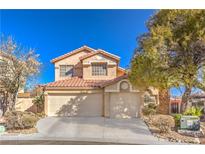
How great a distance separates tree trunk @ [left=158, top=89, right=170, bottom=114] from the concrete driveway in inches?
39.0

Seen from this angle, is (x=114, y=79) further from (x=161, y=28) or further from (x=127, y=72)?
(x=161, y=28)

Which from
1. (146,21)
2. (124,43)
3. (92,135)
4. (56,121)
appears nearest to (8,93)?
(56,121)

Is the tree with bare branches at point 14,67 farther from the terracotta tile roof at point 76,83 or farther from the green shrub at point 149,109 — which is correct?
the green shrub at point 149,109

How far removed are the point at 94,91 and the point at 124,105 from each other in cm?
152

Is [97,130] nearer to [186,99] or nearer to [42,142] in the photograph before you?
[42,142]

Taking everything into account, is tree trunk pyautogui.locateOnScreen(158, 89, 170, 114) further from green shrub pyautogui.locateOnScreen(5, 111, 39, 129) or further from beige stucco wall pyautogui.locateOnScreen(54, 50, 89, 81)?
green shrub pyautogui.locateOnScreen(5, 111, 39, 129)

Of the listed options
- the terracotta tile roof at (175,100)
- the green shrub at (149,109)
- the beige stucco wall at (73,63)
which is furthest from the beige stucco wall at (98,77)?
the terracotta tile roof at (175,100)

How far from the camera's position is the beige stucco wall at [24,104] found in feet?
46.0

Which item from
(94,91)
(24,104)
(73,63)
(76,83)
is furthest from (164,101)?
(24,104)

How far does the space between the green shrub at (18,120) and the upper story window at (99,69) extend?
4.57 m
